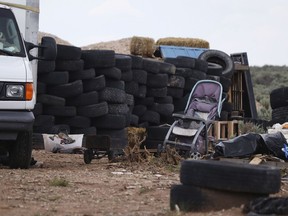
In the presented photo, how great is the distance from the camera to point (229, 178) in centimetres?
689

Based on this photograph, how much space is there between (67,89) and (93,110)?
76cm

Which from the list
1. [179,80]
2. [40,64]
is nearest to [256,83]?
[179,80]

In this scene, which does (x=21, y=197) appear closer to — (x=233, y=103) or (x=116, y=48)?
(x=233, y=103)

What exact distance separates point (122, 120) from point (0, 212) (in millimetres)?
9371

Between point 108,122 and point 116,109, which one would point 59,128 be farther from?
point 116,109

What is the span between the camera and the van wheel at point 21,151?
11.1m

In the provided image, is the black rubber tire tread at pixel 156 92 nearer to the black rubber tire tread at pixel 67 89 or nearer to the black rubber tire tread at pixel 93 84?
the black rubber tire tread at pixel 93 84

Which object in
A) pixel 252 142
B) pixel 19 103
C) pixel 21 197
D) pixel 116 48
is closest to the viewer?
pixel 21 197

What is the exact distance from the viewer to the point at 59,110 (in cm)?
1597

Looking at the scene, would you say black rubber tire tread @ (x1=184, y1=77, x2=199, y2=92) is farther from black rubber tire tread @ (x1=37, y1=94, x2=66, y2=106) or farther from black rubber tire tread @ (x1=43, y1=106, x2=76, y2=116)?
black rubber tire tread @ (x1=37, y1=94, x2=66, y2=106)

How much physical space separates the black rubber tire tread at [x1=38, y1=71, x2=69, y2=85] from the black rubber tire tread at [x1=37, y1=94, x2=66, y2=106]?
286 millimetres

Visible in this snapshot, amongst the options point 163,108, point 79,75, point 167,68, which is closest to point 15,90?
point 79,75

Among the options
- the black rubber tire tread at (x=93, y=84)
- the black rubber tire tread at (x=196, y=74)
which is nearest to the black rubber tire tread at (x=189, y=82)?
the black rubber tire tread at (x=196, y=74)

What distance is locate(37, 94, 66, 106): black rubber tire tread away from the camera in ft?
51.4
